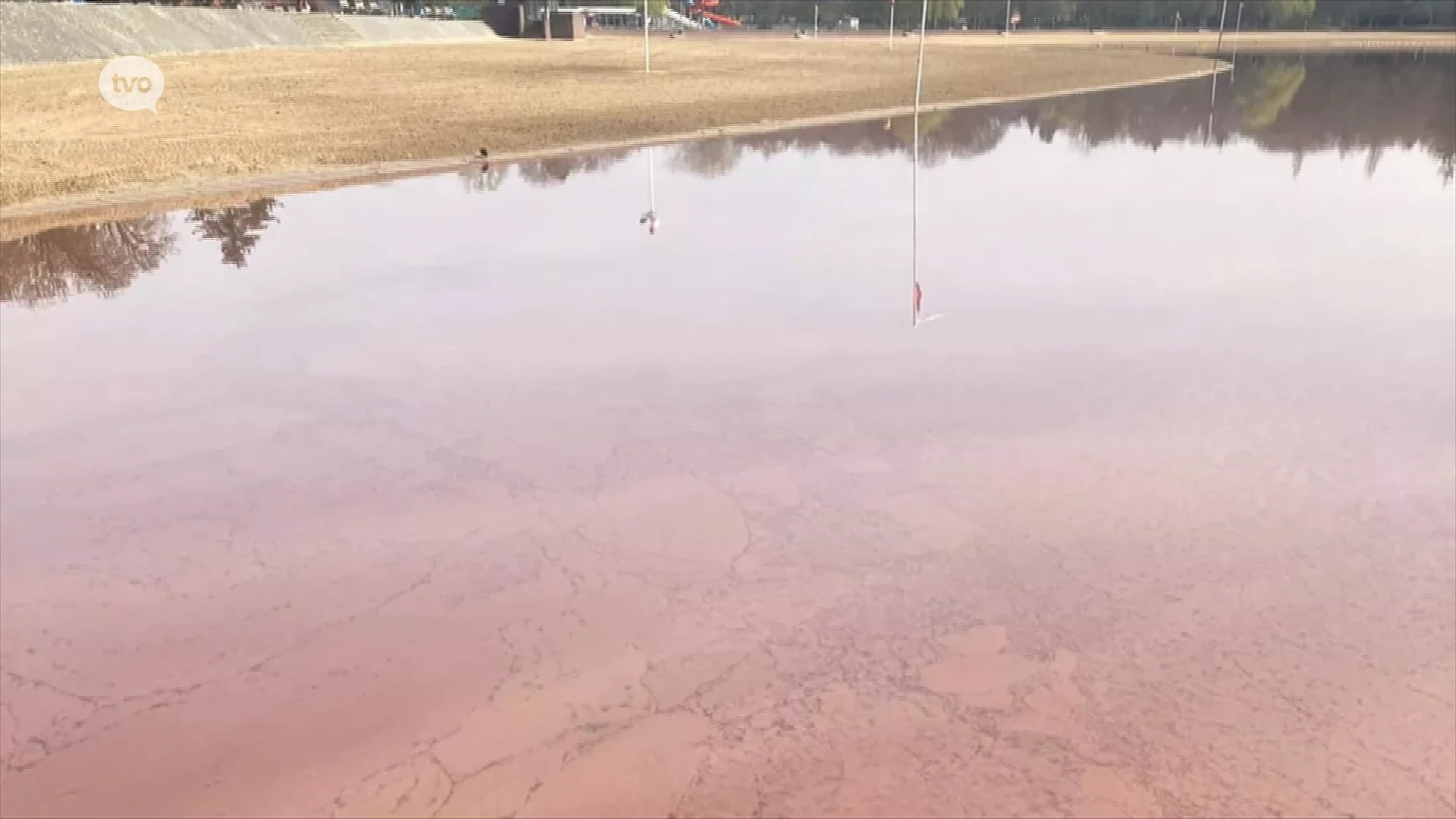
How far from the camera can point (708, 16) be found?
143250mm

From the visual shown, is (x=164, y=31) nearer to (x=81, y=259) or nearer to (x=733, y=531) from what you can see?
(x=81, y=259)

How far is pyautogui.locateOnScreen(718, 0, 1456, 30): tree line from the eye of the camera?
121 m

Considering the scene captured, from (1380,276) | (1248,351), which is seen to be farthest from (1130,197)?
(1248,351)

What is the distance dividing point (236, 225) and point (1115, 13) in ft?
472

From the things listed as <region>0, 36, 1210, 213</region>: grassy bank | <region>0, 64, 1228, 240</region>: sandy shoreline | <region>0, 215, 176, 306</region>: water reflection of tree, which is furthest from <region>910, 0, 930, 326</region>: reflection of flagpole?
<region>0, 215, 176, 306</region>: water reflection of tree

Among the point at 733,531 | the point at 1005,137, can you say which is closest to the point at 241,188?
the point at 733,531

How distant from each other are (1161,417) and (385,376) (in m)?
7.91

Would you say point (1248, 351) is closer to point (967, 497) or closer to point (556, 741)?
point (967, 497)

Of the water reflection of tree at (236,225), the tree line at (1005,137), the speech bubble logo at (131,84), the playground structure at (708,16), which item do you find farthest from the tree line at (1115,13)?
the water reflection of tree at (236,225)

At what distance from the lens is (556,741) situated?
562 cm

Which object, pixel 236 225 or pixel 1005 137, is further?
pixel 1005 137

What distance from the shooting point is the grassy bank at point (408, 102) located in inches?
958

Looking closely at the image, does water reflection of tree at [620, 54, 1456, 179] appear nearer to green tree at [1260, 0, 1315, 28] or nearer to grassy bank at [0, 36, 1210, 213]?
grassy bank at [0, 36, 1210, 213]

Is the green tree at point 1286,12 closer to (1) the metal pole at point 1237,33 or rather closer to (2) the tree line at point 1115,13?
(2) the tree line at point 1115,13
